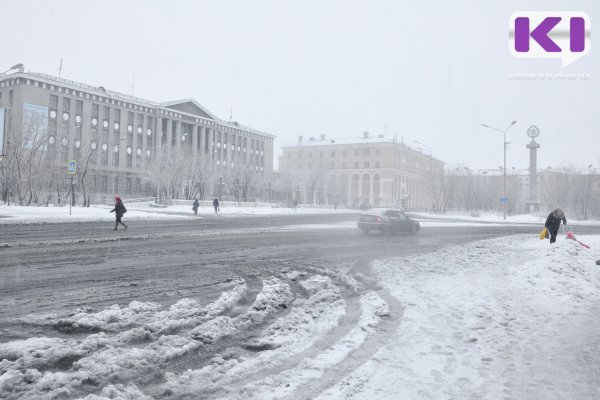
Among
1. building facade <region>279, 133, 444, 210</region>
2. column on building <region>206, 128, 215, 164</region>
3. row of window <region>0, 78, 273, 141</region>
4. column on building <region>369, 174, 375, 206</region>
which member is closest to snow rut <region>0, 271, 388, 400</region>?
row of window <region>0, 78, 273, 141</region>

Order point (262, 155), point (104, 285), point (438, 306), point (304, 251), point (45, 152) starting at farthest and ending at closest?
point (262, 155) < point (45, 152) < point (304, 251) < point (104, 285) < point (438, 306)

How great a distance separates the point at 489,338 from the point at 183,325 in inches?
147

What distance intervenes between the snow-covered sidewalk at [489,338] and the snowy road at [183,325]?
30cm

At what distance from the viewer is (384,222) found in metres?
21.6

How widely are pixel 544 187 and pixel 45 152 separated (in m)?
68.8

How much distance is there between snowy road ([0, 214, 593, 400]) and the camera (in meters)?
3.79

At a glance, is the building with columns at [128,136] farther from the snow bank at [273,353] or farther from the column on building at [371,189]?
the snow bank at [273,353]

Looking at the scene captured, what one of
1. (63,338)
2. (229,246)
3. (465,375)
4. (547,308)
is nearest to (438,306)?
(547,308)

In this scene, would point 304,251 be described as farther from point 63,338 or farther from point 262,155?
→ point 262,155

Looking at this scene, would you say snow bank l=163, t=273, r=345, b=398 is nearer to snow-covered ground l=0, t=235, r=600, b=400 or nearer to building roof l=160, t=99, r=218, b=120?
snow-covered ground l=0, t=235, r=600, b=400

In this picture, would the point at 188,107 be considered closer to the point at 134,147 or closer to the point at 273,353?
the point at 134,147

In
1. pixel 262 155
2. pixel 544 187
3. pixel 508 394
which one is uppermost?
pixel 262 155

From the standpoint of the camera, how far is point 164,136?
84.9m

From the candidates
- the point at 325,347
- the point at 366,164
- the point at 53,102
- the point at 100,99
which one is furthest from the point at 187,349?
the point at 366,164
